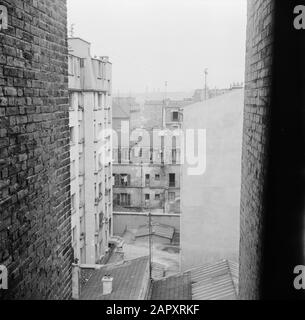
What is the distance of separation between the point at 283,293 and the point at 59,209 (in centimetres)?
218

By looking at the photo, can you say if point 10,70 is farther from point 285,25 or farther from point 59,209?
point 285,25

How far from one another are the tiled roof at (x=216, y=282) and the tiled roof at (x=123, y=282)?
59.9 inches

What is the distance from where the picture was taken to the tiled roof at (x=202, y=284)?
12.0 meters

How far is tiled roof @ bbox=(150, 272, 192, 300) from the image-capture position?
12.7 metres

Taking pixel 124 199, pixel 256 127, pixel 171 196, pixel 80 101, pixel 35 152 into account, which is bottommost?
pixel 124 199

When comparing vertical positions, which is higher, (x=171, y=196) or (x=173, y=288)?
(x=173, y=288)

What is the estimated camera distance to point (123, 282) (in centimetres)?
1280

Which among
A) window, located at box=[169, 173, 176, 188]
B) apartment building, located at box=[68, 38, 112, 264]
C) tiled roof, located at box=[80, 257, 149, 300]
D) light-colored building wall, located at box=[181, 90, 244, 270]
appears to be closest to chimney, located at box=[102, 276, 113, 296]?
tiled roof, located at box=[80, 257, 149, 300]

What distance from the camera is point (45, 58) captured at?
3.85 metres

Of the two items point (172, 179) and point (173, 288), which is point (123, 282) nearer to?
point (173, 288)

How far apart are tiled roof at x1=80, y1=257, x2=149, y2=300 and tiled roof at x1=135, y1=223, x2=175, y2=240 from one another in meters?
8.28

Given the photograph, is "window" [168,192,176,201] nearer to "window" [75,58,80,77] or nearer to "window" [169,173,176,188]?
"window" [169,173,176,188]

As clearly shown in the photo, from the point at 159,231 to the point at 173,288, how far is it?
1035 cm

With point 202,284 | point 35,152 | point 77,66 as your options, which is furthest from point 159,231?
point 35,152
